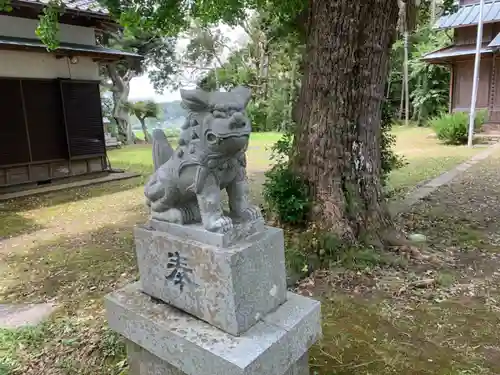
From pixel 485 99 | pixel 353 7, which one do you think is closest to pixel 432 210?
pixel 353 7

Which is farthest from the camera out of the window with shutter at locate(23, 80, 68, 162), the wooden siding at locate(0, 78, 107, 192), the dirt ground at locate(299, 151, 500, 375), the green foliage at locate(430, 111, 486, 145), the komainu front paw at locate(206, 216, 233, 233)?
the green foliage at locate(430, 111, 486, 145)

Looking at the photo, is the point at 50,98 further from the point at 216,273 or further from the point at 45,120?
the point at 216,273

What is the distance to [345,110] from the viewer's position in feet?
13.1

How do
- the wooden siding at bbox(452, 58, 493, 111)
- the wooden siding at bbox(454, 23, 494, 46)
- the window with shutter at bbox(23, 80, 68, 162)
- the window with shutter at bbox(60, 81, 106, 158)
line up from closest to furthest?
the window with shutter at bbox(23, 80, 68, 162) < the window with shutter at bbox(60, 81, 106, 158) < the wooden siding at bbox(454, 23, 494, 46) < the wooden siding at bbox(452, 58, 493, 111)

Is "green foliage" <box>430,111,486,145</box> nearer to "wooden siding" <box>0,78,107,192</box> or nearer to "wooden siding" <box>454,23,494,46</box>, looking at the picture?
"wooden siding" <box>454,23,494,46</box>

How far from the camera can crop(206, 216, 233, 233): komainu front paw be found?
6.33 feet

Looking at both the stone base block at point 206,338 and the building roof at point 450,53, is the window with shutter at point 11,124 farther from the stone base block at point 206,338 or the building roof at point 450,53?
the building roof at point 450,53

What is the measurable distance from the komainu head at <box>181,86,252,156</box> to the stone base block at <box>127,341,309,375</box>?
1198 mm

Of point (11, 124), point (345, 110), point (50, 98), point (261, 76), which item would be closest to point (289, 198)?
point (345, 110)

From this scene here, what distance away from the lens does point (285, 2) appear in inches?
216

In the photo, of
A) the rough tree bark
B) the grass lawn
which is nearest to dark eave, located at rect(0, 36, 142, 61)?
the grass lawn

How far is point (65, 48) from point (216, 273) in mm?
7881

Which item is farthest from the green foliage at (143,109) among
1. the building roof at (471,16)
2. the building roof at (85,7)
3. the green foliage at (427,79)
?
the building roof at (471,16)

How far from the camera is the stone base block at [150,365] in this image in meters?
2.16
